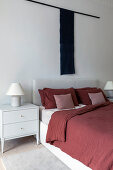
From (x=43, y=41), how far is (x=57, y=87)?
1002 mm

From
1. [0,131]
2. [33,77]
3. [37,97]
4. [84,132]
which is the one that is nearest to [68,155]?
[84,132]

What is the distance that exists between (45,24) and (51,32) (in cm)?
20

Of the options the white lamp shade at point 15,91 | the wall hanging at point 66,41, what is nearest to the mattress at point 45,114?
the white lamp shade at point 15,91

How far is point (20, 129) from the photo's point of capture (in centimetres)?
271

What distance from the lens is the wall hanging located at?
3643 mm

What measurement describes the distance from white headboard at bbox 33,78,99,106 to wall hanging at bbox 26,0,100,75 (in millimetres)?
218

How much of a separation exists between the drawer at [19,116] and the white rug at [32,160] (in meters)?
0.48

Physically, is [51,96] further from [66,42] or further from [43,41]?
[66,42]

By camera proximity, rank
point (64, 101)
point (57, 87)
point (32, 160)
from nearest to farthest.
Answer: point (32, 160)
point (64, 101)
point (57, 87)

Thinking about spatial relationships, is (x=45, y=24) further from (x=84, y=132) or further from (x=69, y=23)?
(x=84, y=132)

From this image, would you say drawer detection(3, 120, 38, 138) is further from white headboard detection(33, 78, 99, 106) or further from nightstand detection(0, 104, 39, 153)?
white headboard detection(33, 78, 99, 106)

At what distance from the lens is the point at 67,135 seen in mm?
2076

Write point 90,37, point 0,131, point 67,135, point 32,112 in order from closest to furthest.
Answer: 1. point 67,135
2. point 0,131
3. point 32,112
4. point 90,37

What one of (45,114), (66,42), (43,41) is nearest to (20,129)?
(45,114)
